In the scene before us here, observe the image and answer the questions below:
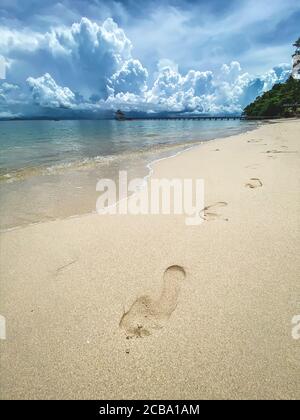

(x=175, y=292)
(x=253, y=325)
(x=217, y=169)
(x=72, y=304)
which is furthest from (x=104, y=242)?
(x=217, y=169)

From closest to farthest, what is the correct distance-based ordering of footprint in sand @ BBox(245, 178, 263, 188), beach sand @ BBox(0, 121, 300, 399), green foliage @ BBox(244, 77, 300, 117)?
beach sand @ BBox(0, 121, 300, 399) → footprint in sand @ BBox(245, 178, 263, 188) → green foliage @ BBox(244, 77, 300, 117)

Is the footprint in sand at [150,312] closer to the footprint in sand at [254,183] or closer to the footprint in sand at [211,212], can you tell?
the footprint in sand at [211,212]

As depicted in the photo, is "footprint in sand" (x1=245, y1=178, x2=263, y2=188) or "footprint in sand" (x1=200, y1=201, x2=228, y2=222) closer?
"footprint in sand" (x1=200, y1=201, x2=228, y2=222)

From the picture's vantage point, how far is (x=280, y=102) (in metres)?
61.2

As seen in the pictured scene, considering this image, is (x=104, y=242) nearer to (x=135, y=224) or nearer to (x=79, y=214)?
(x=135, y=224)

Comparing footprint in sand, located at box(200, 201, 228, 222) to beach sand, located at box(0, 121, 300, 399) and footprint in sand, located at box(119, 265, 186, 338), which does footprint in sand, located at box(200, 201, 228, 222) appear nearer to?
beach sand, located at box(0, 121, 300, 399)

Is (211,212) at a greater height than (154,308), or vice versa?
(211,212)

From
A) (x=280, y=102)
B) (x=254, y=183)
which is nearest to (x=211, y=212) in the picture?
(x=254, y=183)

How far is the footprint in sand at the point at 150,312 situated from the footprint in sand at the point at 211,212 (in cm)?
150

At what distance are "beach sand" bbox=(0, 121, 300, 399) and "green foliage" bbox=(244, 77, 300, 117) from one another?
211ft

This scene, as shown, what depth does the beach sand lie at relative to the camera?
157 cm

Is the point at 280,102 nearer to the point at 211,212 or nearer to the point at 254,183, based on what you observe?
the point at 254,183

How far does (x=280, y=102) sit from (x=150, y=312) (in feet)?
242

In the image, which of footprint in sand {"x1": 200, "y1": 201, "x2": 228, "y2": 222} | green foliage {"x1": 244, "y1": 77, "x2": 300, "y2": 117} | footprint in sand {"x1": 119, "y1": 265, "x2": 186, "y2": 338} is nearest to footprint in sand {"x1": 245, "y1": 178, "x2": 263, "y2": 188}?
footprint in sand {"x1": 200, "y1": 201, "x2": 228, "y2": 222}
